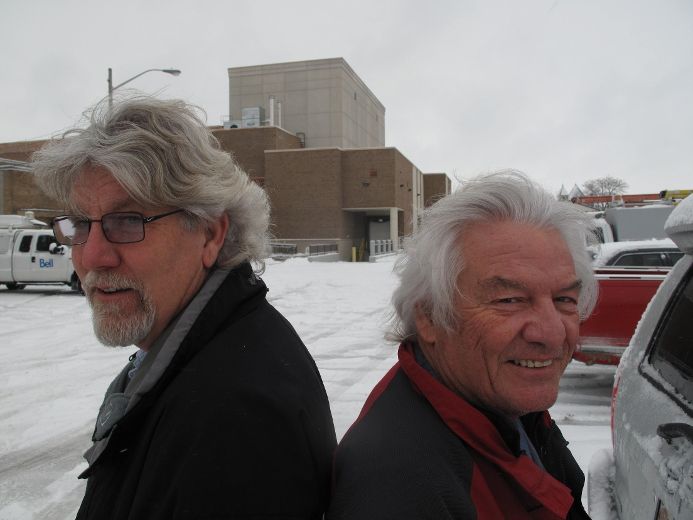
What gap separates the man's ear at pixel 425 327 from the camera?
5.35 feet

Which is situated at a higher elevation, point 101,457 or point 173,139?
point 173,139

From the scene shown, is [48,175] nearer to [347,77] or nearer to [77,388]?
[77,388]

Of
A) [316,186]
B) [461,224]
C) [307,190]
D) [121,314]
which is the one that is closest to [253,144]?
→ [307,190]

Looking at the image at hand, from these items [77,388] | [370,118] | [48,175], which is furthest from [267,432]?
[370,118]

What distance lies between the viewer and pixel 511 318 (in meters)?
1.49

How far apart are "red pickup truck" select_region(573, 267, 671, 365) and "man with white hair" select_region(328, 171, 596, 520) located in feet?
16.1

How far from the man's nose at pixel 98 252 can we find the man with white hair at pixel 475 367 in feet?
3.09

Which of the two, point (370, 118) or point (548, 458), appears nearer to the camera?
point (548, 458)

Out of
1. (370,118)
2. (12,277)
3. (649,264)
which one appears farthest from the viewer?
(370,118)

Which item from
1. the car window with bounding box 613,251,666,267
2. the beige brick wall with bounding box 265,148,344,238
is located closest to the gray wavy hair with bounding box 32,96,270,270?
the car window with bounding box 613,251,666,267

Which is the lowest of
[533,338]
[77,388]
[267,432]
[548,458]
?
[77,388]

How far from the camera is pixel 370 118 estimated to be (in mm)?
64750

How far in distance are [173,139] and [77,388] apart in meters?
5.47

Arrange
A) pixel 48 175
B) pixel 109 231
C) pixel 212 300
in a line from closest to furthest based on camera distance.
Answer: pixel 212 300 → pixel 109 231 → pixel 48 175
